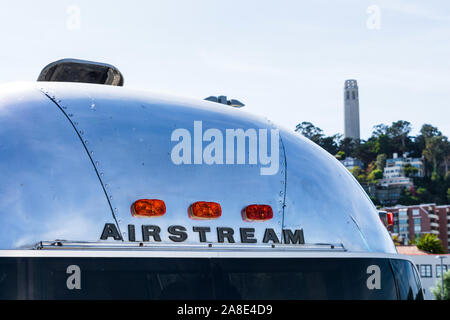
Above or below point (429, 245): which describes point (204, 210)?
above

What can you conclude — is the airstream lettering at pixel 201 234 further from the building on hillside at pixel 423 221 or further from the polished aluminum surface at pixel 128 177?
the building on hillside at pixel 423 221

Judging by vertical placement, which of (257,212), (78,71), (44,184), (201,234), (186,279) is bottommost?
(186,279)

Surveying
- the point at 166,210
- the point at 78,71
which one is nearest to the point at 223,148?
the point at 166,210

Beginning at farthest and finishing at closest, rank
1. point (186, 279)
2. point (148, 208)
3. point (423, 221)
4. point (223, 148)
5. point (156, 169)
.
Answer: point (423, 221), point (223, 148), point (156, 169), point (148, 208), point (186, 279)

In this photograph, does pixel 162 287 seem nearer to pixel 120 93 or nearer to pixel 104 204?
pixel 104 204

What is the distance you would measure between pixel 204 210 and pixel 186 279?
1.59ft

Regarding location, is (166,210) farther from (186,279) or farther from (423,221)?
(423,221)

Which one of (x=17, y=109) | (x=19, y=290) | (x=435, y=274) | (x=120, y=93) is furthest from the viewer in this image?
(x=435, y=274)

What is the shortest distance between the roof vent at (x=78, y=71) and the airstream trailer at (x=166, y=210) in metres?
1.25

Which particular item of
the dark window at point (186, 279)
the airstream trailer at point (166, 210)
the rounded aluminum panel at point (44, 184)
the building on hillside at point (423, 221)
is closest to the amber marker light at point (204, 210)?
the airstream trailer at point (166, 210)

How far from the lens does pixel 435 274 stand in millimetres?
99688

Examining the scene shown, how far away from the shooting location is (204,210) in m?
4.89
